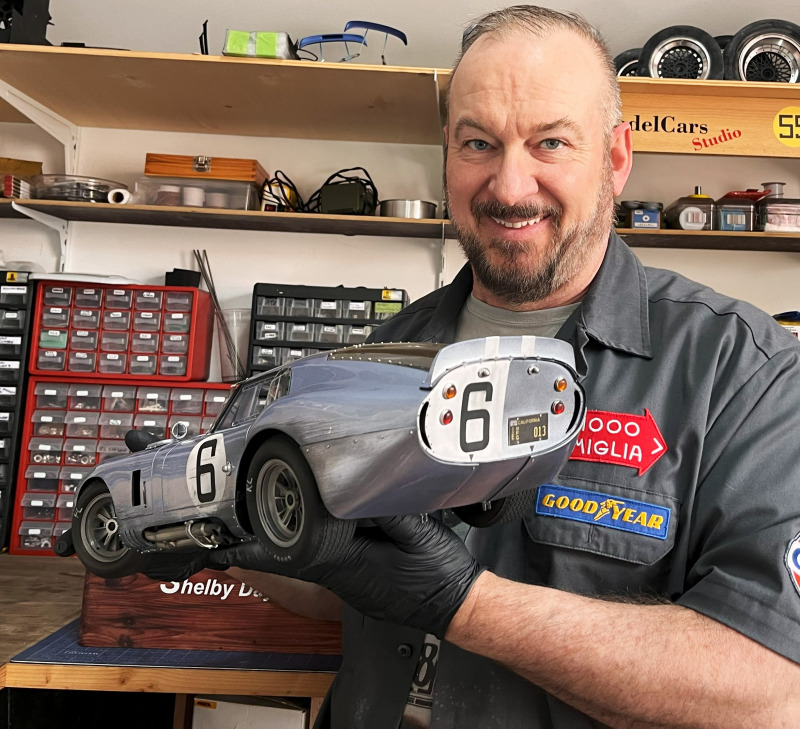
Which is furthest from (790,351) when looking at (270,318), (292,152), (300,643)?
(292,152)

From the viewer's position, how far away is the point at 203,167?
9.97 ft

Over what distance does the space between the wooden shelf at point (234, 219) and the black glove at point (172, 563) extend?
2036mm

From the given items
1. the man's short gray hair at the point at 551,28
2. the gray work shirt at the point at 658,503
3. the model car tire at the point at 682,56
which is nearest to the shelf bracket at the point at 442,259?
the model car tire at the point at 682,56

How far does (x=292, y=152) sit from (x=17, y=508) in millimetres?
1817

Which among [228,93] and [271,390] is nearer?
[271,390]

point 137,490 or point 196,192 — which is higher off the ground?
point 196,192

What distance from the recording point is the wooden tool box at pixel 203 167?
9.98ft

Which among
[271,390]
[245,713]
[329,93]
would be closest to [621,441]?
[271,390]

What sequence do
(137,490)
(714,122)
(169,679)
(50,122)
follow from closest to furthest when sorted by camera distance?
(137,490), (169,679), (714,122), (50,122)

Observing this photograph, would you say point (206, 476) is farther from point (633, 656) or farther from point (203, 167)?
point (203, 167)

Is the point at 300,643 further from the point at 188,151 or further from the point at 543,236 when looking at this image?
the point at 188,151

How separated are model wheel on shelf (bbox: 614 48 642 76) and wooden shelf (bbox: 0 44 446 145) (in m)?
0.73

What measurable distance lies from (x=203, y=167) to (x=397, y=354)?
2.52 meters

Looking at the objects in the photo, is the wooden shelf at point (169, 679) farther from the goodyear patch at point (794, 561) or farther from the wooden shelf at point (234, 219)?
the wooden shelf at point (234, 219)
